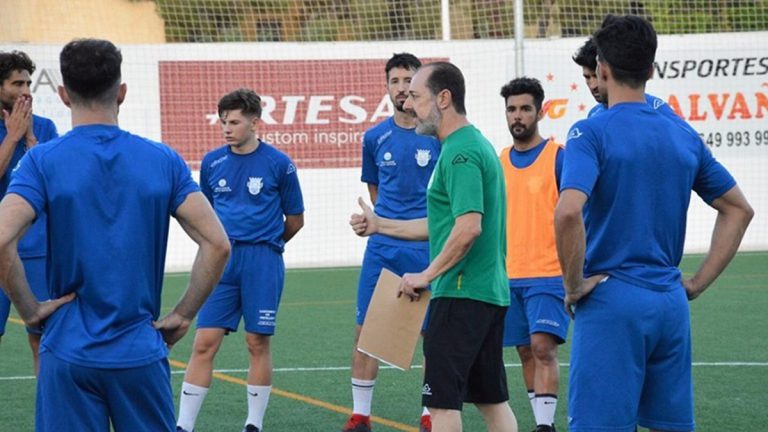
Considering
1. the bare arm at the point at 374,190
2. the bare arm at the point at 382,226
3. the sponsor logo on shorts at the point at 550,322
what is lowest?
the sponsor logo on shorts at the point at 550,322

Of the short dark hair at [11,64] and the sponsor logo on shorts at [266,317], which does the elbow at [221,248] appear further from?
the sponsor logo on shorts at [266,317]

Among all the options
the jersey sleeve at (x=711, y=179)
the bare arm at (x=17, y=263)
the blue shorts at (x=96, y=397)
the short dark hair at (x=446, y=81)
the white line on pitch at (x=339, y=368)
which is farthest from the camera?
the white line on pitch at (x=339, y=368)

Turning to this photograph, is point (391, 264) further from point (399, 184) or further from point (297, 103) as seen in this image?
point (297, 103)

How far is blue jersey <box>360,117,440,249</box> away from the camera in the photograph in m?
8.31

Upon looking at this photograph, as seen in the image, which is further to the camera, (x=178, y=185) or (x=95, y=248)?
(x=178, y=185)

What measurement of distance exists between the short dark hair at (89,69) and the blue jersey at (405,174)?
4141 mm

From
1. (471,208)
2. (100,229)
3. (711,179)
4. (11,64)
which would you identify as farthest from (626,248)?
(11,64)

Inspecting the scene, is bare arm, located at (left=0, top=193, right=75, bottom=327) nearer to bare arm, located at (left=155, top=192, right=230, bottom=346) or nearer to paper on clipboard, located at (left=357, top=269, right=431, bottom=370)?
bare arm, located at (left=155, top=192, right=230, bottom=346)

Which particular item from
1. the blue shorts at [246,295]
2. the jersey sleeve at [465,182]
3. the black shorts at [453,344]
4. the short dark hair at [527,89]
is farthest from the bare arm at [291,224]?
the jersey sleeve at [465,182]

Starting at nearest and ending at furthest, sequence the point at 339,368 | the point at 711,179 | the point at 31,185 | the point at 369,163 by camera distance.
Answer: the point at 31,185 < the point at 711,179 < the point at 369,163 < the point at 339,368

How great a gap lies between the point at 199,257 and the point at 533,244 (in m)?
3.61

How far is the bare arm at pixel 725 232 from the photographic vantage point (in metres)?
5.07

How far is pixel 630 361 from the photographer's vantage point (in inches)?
186

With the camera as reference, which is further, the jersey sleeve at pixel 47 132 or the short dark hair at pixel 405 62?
the short dark hair at pixel 405 62
